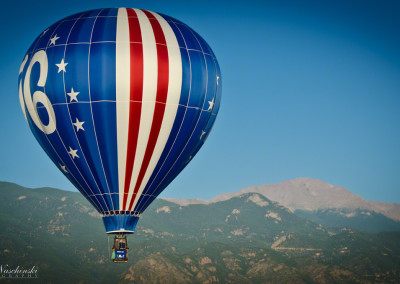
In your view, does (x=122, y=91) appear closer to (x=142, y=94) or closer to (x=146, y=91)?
(x=142, y=94)

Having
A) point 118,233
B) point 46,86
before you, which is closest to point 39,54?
point 46,86

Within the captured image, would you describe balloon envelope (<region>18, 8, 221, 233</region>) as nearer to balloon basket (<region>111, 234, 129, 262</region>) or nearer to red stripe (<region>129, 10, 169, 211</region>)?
red stripe (<region>129, 10, 169, 211</region>)

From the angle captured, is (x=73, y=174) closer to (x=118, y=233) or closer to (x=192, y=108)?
(x=118, y=233)

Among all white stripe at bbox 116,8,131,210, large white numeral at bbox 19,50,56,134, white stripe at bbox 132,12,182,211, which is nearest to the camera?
white stripe at bbox 116,8,131,210

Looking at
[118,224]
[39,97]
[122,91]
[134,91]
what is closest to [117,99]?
[122,91]

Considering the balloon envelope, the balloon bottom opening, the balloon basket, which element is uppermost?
the balloon envelope

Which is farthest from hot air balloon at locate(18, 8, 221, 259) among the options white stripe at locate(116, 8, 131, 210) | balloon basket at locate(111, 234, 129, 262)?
balloon basket at locate(111, 234, 129, 262)
